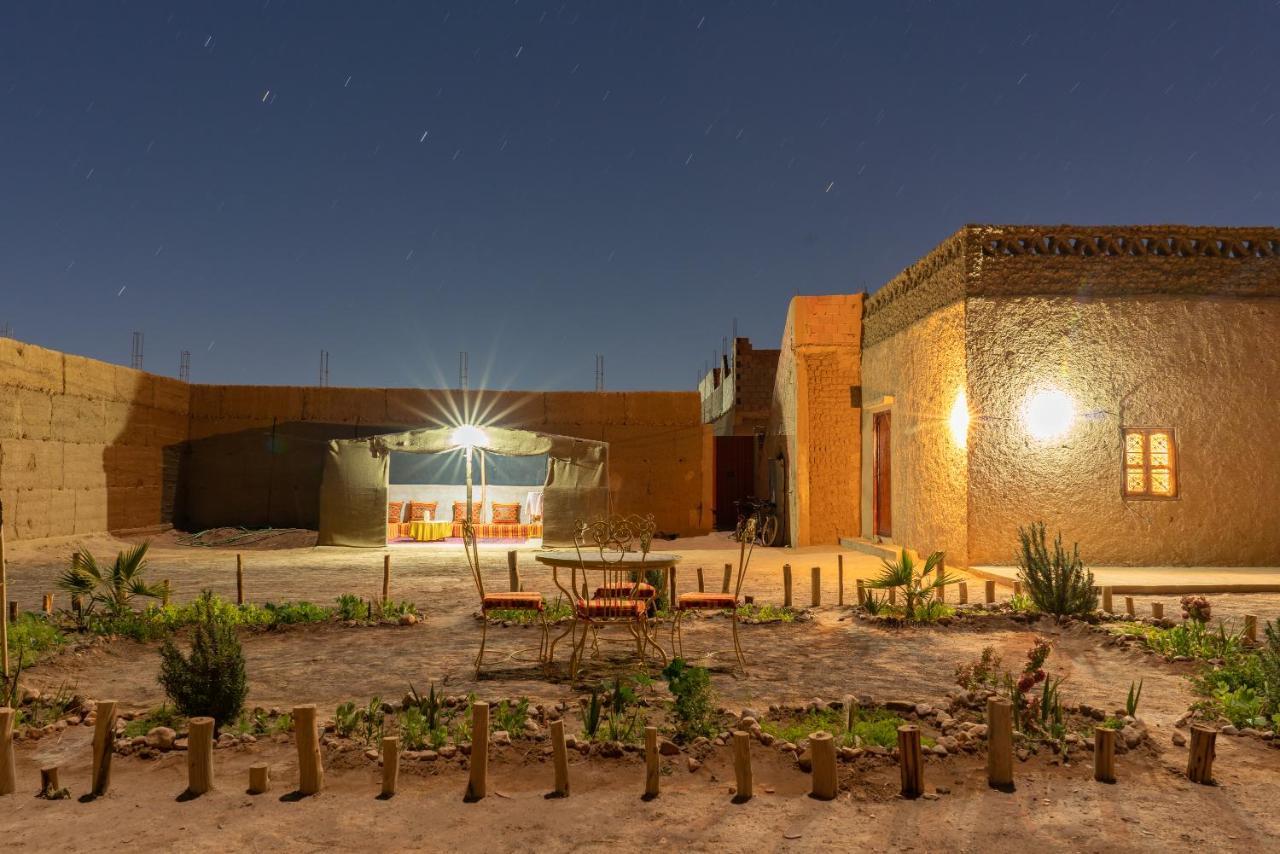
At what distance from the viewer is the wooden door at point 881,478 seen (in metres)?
15.2

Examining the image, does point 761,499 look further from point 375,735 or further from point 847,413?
point 375,735

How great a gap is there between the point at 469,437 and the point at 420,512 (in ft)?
8.48

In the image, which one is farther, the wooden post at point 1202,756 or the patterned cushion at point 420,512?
the patterned cushion at point 420,512

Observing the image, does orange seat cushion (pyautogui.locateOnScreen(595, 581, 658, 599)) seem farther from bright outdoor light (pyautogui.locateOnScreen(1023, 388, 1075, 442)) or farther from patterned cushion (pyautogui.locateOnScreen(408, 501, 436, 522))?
patterned cushion (pyautogui.locateOnScreen(408, 501, 436, 522))

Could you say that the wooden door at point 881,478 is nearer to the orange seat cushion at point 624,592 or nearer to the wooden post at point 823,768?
the orange seat cushion at point 624,592

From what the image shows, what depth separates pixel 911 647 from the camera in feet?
24.2

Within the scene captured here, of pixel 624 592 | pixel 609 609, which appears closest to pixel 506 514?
pixel 624 592

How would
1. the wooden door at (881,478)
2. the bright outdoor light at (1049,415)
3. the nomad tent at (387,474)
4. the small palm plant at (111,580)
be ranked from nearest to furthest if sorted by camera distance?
the small palm plant at (111,580), the bright outdoor light at (1049,415), the wooden door at (881,478), the nomad tent at (387,474)

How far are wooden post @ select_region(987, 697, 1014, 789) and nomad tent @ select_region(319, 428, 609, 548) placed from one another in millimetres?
12236

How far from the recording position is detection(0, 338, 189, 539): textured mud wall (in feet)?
45.2

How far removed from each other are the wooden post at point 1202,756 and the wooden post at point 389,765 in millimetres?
3440

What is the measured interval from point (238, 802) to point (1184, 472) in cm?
1165

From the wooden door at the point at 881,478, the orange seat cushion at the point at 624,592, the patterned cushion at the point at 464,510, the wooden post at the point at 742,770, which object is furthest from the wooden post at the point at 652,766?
the patterned cushion at the point at 464,510

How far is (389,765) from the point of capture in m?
4.07
